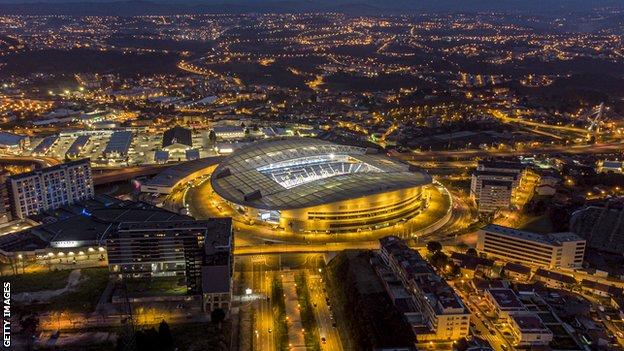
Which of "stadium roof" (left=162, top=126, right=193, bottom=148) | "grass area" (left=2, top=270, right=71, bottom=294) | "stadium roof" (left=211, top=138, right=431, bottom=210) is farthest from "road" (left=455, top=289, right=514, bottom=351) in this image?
"stadium roof" (left=162, top=126, right=193, bottom=148)

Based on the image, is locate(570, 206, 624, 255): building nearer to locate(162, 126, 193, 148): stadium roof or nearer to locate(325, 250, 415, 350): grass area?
locate(325, 250, 415, 350): grass area

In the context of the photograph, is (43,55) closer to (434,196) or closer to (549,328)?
(434,196)

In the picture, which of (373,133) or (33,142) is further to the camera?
(373,133)

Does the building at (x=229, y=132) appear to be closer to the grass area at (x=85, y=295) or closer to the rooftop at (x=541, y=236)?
the grass area at (x=85, y=295)

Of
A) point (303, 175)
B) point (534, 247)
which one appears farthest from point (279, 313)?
point (534, 247)

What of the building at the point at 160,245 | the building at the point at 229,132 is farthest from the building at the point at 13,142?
the building at the point at 160,245

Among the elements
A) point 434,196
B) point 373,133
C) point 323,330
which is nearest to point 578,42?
point 373,133

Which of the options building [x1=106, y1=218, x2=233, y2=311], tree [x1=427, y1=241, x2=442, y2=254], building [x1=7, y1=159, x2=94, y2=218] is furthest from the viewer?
building [x1=7, y1=159, x2=94, y2=218]
